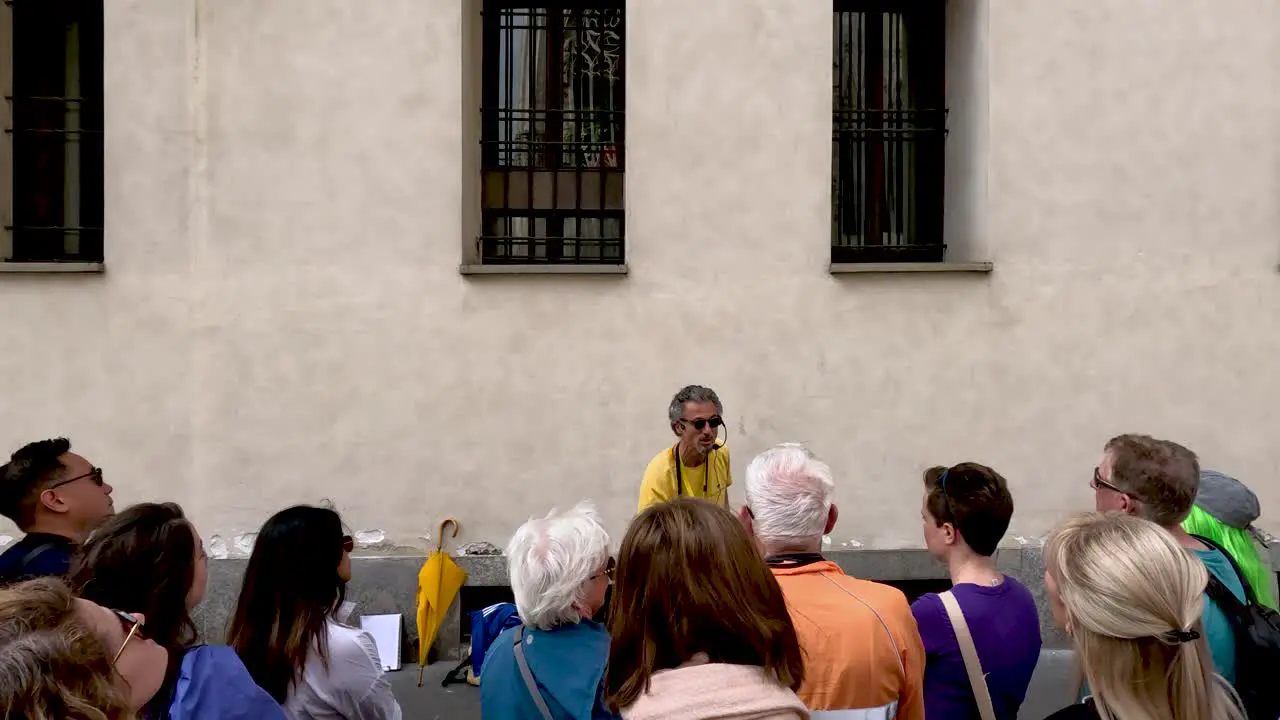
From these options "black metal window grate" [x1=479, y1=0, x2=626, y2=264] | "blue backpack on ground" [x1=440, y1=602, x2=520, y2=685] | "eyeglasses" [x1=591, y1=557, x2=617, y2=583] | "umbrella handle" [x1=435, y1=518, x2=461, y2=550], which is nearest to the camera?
"eyeglasses" [x1=591, y1=557, x2=617, y2=583]

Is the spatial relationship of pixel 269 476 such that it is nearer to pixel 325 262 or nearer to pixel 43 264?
pixel 325 262

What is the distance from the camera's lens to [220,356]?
720 centimetres

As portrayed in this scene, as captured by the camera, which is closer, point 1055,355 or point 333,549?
point 333,549

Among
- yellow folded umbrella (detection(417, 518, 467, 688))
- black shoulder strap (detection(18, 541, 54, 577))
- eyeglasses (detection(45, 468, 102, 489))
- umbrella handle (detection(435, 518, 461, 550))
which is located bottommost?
yellow folded umbrella (detection(417, 518, 467, 688))

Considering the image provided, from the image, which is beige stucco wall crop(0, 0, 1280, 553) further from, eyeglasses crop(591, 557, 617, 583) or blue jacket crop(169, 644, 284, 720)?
blue jacket crop(169, 644, 284, 720)

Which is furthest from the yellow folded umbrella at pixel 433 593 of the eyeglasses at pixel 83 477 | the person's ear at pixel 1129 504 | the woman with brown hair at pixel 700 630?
the woman with brown hair at pixel 700 630

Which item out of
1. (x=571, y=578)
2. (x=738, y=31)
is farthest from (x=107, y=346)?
(x=571, y=578)

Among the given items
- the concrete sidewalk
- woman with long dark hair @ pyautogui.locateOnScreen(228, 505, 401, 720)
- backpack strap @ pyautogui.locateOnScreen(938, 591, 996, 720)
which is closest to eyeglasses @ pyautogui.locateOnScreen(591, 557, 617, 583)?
woman with long dark hair @ pyautogui.locateOnScreen(228, 505, 401, 720)

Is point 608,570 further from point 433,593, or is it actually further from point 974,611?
point 433,593

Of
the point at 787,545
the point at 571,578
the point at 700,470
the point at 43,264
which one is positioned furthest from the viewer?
the point at 43,264

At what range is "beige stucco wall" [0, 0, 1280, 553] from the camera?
7.19 m

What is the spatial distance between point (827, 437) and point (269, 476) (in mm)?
3635

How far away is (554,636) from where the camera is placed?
2.67 meters

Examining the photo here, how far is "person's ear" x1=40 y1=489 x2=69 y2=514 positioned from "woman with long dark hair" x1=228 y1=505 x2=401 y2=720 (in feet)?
4.47
